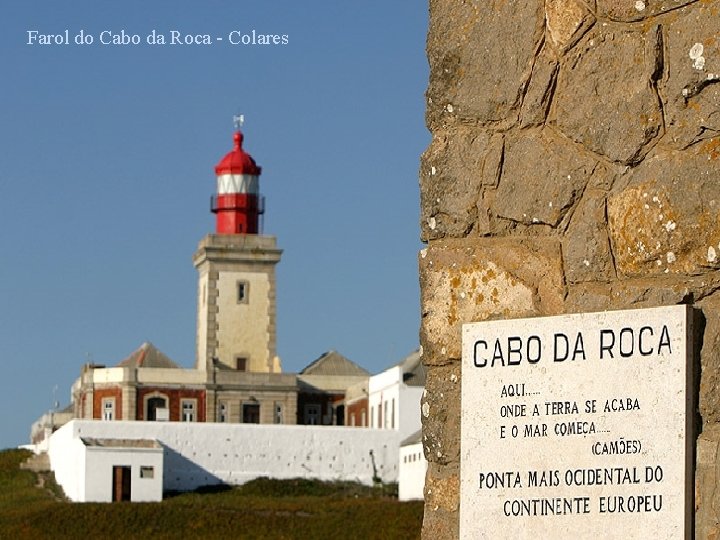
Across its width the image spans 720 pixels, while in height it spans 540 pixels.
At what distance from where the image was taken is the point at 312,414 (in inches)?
2072

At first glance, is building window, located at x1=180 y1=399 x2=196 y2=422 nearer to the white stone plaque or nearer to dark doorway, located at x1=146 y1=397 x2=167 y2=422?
dark doorway, located at x1=146 y1=397 x2=167 y2=422

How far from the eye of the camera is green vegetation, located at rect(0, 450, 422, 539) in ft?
109

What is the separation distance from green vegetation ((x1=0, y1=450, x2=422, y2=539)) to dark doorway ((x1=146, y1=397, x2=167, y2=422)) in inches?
422

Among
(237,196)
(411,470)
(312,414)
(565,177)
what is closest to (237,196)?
(237,196)

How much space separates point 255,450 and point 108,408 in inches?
316

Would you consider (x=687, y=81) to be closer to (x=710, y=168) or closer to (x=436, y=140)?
(x=710, y=168)

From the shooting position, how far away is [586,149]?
9.11ft

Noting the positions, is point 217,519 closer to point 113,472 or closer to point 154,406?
point 113,472

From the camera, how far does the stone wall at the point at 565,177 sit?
2.61 meters

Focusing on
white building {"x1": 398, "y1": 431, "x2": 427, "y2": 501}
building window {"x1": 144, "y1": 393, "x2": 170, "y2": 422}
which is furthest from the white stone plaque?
Result: building window {"x1": 144, "y1": 393, "x2": 170, "y2": 422}

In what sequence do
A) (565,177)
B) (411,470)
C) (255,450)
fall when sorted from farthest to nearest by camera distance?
1. (255,450)
2. (411,470)
3. (565,177)

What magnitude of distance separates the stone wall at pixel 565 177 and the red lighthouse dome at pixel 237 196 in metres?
57.1

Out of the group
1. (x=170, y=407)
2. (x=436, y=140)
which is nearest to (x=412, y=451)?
(x=170, y=407)

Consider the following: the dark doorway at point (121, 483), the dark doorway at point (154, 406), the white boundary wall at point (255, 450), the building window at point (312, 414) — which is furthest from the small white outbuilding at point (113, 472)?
the building window at point (312, 414)
